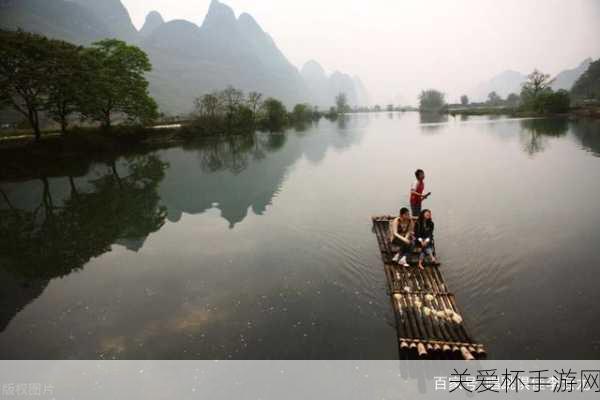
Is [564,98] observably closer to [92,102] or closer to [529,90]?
[529,90]

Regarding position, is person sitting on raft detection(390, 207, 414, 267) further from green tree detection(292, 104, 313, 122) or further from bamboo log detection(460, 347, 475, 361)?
green tree detection(292, 104, 313, 122)

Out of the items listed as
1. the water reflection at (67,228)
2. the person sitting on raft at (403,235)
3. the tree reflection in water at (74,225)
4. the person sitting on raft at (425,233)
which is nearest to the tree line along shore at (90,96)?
the water reflection at (67,228)

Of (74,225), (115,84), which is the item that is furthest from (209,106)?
(74,225)

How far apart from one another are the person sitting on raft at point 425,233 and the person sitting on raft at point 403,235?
0.32 meters

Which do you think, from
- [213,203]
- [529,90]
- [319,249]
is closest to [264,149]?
[213,203]

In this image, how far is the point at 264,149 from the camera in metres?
50.7

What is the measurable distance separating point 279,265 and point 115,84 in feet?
169

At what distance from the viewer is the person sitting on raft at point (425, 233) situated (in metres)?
11.6

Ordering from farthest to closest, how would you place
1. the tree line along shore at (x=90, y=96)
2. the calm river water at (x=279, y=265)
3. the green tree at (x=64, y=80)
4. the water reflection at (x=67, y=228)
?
1. the green tree at (x=64, y=80)
2. the tree line along shore at (x=90, y=96)
3. the water reflection at (x=67, y=228)
4. the calm river water at (x=279, y=265)

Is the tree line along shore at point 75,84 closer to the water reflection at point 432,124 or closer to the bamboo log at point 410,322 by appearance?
the bamboo log at point 410,322

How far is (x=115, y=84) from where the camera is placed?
5075 cm

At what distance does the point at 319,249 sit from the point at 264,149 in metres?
37.9

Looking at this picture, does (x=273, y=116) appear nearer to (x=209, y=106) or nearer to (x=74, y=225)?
(x=209, y=106)

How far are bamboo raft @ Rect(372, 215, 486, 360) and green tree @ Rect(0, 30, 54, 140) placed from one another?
45605mm
